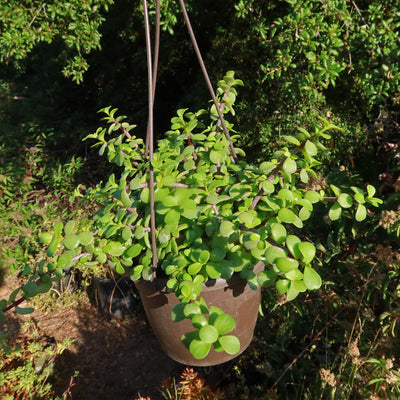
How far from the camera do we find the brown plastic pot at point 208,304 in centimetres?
97

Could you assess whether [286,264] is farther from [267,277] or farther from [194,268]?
[194,268]

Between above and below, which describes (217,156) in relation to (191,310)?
above

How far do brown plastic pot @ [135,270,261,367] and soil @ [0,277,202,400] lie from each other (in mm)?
1625

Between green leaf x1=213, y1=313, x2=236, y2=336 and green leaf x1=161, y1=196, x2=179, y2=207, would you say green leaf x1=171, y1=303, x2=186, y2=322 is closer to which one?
green leaf x1=213, y1=313, x2=236, y2=336

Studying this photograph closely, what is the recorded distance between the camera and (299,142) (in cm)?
93

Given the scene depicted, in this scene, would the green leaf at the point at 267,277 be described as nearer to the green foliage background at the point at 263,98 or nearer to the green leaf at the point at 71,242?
the green leaf at the point at 71,242

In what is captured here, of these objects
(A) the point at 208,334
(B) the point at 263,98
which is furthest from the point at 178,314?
(B) the point at 263,98

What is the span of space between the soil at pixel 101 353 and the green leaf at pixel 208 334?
2.07m

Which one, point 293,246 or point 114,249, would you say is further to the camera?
point 114,249

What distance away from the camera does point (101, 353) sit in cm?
295

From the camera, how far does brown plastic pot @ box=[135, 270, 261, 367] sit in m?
0.97

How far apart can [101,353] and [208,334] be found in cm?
264

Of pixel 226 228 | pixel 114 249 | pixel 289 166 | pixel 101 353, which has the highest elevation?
pixel 289 166

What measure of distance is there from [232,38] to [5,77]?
4328 mm
